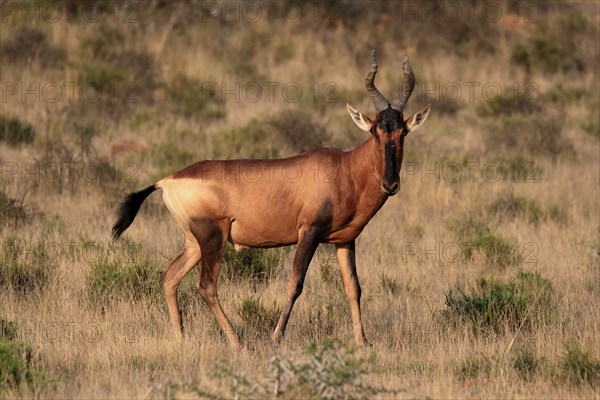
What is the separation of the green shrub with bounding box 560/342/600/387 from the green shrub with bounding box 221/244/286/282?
384 centimetres

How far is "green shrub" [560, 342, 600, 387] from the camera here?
7105 millimetres

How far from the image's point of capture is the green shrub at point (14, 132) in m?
16.4

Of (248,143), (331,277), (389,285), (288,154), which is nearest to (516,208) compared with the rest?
(389,285)

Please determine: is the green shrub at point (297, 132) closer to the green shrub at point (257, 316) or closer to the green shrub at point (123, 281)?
the green shrub at point (123, 281)

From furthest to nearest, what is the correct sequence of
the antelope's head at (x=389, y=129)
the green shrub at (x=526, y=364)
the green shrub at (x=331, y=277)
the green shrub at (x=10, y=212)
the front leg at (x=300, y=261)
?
the green shrub at (x=10, y=212) < the green shrub at (x=331, y=277) < the front leg at (x=300, y=261) < the antelope's head at (x=389, y=129) < the green shrub at (x=526, y=364)

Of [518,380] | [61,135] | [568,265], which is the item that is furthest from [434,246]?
[61,135]

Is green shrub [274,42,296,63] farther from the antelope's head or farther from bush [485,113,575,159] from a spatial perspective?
the antelope's head

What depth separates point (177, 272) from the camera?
8.81 metres

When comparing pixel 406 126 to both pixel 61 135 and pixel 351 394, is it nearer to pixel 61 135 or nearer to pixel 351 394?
pixel 351 394

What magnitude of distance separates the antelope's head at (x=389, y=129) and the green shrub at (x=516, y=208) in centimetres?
515

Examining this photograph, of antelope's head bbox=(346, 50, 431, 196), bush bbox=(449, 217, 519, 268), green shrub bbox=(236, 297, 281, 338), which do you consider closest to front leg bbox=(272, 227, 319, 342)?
green shrub bbox=(236, 297, 281, 338)

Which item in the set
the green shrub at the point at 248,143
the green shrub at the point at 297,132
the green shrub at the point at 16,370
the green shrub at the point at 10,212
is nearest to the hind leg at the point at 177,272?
the green shrub at the point at 16,370

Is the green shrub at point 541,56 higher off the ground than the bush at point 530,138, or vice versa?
the green shrub at point 541,56

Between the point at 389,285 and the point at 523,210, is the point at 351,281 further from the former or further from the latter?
the point at 523,210
